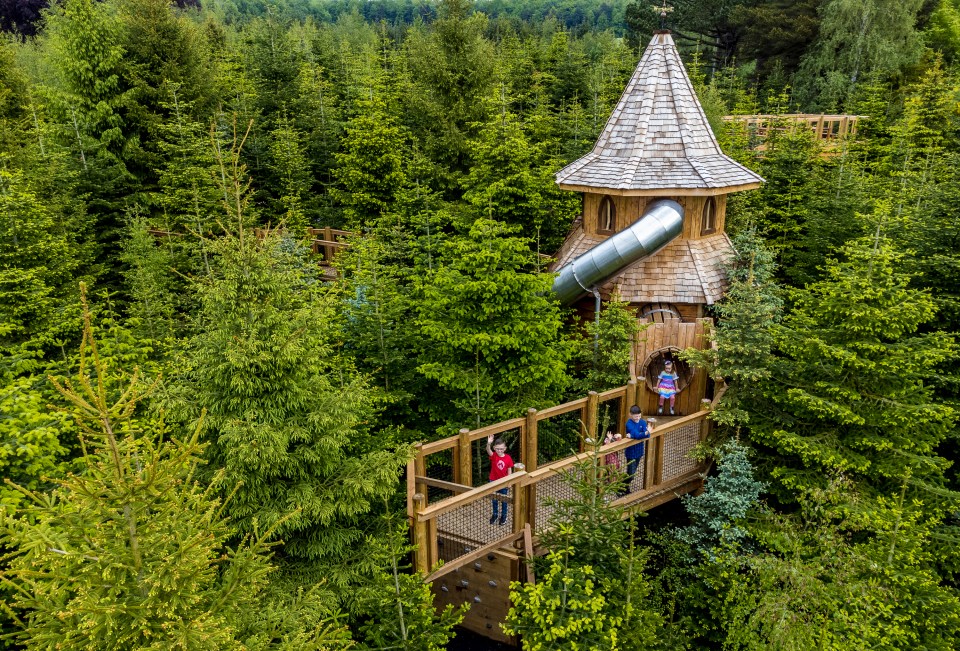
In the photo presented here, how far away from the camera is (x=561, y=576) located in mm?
9820

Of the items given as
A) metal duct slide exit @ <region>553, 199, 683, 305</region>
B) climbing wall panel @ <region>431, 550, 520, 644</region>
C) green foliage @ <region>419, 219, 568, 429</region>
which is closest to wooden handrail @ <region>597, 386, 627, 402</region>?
green foliage @ <region>419, 219, 568, 429</region>

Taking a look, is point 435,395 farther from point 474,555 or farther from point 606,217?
point 606,217

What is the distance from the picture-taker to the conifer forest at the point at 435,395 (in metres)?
7.18

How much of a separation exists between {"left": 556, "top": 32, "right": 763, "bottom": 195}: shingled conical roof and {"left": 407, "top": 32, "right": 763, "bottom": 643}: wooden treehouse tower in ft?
0.13

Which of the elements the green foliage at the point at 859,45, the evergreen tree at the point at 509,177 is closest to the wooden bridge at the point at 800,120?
the green foliage at the point at 859,45

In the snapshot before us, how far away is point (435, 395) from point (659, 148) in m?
9.73

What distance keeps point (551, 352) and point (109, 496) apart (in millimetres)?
9611

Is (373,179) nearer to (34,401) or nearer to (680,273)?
(680,273)

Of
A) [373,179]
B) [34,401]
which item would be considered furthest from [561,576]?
[373,179]

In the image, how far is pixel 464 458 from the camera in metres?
12.1

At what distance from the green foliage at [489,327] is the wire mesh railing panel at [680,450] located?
9.16 feet

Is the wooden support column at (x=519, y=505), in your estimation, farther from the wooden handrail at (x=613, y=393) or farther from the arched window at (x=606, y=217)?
the arched window at (x=606, y=217)

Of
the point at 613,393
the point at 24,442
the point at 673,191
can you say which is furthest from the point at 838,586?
the point at 24,442

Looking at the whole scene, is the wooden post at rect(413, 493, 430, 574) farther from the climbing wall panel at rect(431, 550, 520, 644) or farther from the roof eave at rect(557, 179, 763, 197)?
the roof eave at rect(557, 179, 763, 197)
